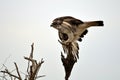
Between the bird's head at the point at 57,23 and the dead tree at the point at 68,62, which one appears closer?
the dead tree at the point at 68,62

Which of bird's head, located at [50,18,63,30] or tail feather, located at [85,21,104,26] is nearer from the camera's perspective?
tail feather, located at [85,21,104,26]

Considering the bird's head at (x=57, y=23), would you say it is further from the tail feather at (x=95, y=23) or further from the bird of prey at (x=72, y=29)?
the tail feather at (x=95, y=23)

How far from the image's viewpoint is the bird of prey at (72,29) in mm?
994

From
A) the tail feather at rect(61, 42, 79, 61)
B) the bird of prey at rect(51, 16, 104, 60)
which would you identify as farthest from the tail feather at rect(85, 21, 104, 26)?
the tail feather at rect(61, 42, 79, 61)

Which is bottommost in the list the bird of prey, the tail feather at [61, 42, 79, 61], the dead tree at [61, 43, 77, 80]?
the dead tree at [61, 43, 77, 80]

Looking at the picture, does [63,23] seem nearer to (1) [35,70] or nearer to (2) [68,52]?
(2) [68,52]

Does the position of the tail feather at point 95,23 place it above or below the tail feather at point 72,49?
above

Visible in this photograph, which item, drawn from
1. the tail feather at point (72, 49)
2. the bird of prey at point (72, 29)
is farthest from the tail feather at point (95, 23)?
the tail feather at point (72, 49)

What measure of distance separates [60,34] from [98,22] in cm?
25

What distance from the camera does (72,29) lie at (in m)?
1.00

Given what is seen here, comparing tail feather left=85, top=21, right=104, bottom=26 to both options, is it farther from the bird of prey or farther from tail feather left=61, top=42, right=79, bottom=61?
tail feather left=61, top=42, right=79, bottom=61

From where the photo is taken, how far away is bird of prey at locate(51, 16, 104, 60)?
99 centimetres

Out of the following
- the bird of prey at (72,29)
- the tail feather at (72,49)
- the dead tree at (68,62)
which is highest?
the bird of prey at (72,29)

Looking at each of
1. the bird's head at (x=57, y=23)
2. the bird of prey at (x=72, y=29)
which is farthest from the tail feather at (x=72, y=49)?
the bird's head at (x=57, y=23)
